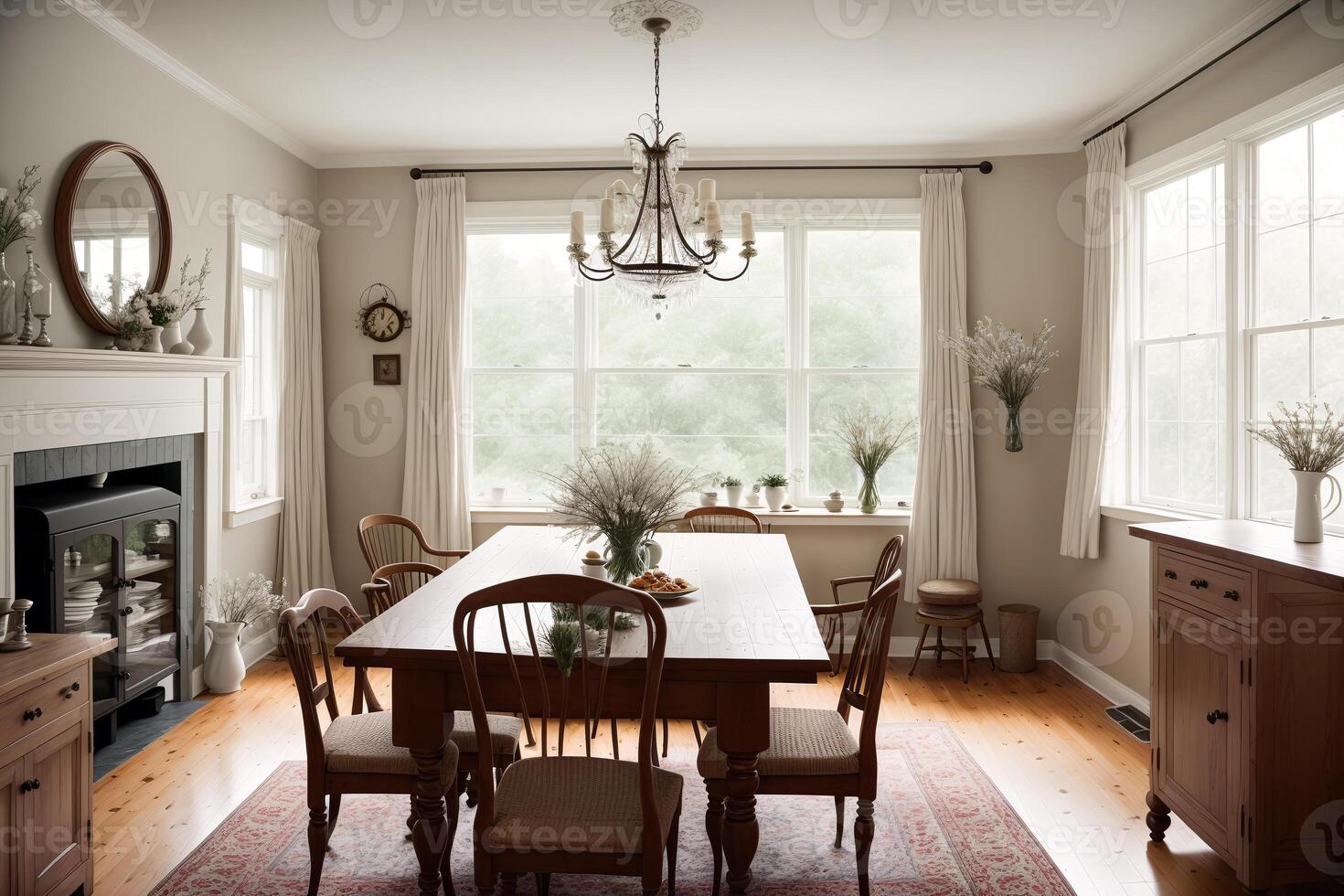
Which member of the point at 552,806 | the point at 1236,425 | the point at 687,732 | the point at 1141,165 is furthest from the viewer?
the point at 1141,165

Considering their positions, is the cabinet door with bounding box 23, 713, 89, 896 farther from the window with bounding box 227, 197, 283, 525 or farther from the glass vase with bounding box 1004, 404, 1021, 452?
the glass vase with bounding box 1004, 404, 1021, 452

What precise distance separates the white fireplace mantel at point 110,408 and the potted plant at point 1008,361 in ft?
12.4

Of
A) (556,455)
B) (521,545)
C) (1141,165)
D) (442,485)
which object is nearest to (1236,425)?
(1141,165)

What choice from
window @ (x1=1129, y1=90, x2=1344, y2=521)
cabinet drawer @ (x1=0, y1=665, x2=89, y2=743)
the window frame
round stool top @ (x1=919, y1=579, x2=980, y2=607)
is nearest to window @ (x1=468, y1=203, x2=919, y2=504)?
round stool top @ (x1=919, y1=579, x2=980, y2=607)

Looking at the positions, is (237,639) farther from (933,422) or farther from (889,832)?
(933,422)

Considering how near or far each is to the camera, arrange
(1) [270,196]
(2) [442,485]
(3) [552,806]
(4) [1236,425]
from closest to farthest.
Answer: (3) [552,806]
(4) [1236,425]
(1) [270,196]
(2) [442,485]

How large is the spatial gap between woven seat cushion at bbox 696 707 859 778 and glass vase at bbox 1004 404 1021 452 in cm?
272

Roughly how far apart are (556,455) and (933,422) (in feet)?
7.24

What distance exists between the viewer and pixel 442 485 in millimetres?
4992

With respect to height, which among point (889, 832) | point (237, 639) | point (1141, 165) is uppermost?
point (1141, 165)

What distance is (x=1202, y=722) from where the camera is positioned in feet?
8.61

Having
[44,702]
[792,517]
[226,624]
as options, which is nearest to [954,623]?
[792,517]

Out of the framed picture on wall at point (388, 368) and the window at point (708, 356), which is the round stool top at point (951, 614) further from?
the framed picture on wall at point (388, 368)

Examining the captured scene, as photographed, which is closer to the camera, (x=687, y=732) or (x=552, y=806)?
(x=552, y=806)
